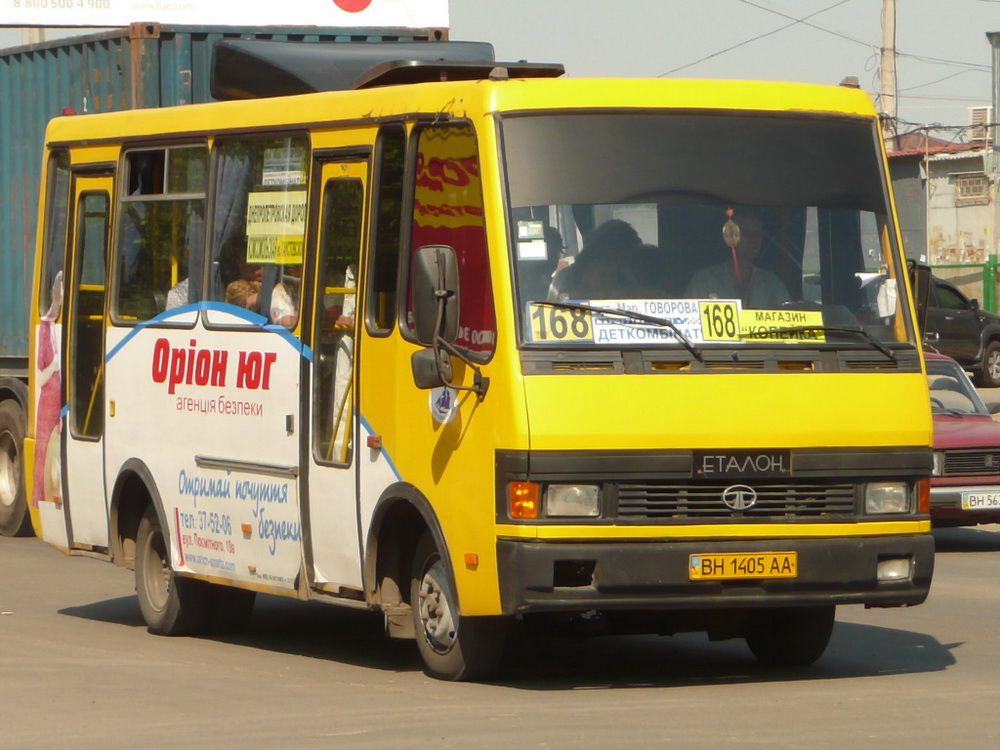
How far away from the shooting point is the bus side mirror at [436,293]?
8570 millimetres

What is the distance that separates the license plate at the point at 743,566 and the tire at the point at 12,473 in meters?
10.3

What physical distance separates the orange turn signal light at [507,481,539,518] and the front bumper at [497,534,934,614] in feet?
0.39

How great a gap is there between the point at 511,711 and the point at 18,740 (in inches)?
76.1

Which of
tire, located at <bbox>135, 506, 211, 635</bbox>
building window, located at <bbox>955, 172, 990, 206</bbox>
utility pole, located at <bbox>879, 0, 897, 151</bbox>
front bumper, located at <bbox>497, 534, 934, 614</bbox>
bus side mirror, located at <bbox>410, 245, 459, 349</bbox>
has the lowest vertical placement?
tire, located at <bbox>135, 506, 211, 635</bbox>

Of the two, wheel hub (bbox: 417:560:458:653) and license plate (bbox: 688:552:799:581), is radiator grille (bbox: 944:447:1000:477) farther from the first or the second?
wheel hub (bbox: 417:560:458:653)

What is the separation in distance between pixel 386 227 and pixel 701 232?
150 cm

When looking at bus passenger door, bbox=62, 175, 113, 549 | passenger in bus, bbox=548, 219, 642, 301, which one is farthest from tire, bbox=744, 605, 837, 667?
bus passenger door, bbox=62, 175, 113, 549

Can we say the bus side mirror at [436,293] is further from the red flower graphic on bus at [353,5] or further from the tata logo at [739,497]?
the red flower graphic on bus at [353,5]

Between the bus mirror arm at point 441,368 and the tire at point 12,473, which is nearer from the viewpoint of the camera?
the bus mirror arm at point 441,368

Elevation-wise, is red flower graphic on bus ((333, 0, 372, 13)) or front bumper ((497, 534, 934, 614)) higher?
red flower graphic on bus ((333, 0, 372, 13))

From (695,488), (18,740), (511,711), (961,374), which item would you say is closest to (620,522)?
(695,488)

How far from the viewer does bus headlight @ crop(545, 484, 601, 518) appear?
8430 millimetres

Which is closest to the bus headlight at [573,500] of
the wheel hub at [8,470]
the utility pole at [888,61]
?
the wheel hub at [8,470]

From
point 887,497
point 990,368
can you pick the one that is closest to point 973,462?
point 887,497
